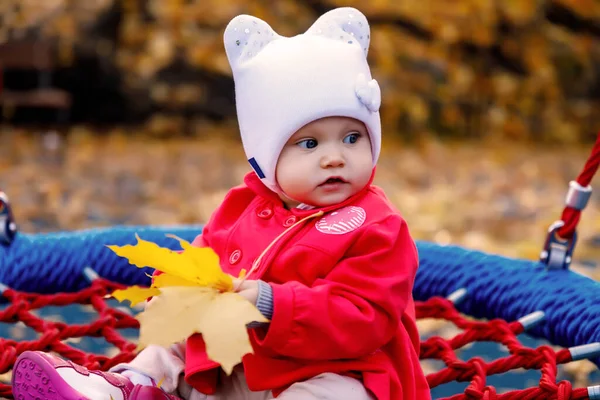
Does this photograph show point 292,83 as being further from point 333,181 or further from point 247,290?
point 247,290

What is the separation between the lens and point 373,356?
3.27 ft

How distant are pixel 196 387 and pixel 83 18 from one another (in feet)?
13.2

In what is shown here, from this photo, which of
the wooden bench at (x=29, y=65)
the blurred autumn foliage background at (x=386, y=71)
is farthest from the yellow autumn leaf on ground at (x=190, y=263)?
the wooden bench at (x=29, y=65)

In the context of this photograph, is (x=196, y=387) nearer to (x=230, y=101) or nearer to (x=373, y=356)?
(x=373, y=356)

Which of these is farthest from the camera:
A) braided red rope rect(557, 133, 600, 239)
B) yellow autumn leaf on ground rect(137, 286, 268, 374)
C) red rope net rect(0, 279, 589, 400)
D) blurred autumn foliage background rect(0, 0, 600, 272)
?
blurred autumn foliage background rect(0, 0, 600, 272)

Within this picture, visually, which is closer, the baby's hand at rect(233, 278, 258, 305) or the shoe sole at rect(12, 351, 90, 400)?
the baby's hand at rect(233, 278, 258, 305)

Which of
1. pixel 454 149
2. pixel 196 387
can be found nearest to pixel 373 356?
pixel 196 387

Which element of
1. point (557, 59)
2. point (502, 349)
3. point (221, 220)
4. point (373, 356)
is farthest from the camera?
point (557, 59)

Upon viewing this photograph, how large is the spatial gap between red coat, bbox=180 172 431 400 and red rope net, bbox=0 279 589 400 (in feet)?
0.76

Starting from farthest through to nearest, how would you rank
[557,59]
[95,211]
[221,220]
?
1. [557,59]
2. [95,211]
3. [221,220]

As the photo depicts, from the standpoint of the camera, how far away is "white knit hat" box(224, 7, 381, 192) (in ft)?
3.30

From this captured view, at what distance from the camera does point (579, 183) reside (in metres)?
1.42

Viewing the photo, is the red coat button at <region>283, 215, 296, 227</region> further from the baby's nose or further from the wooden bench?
the wooden bench

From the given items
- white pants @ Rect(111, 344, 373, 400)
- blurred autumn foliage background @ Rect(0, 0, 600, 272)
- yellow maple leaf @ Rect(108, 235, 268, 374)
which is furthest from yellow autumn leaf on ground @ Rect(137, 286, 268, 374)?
blurred autumn foliage background @ Rect(0, 0, 600, 272)
